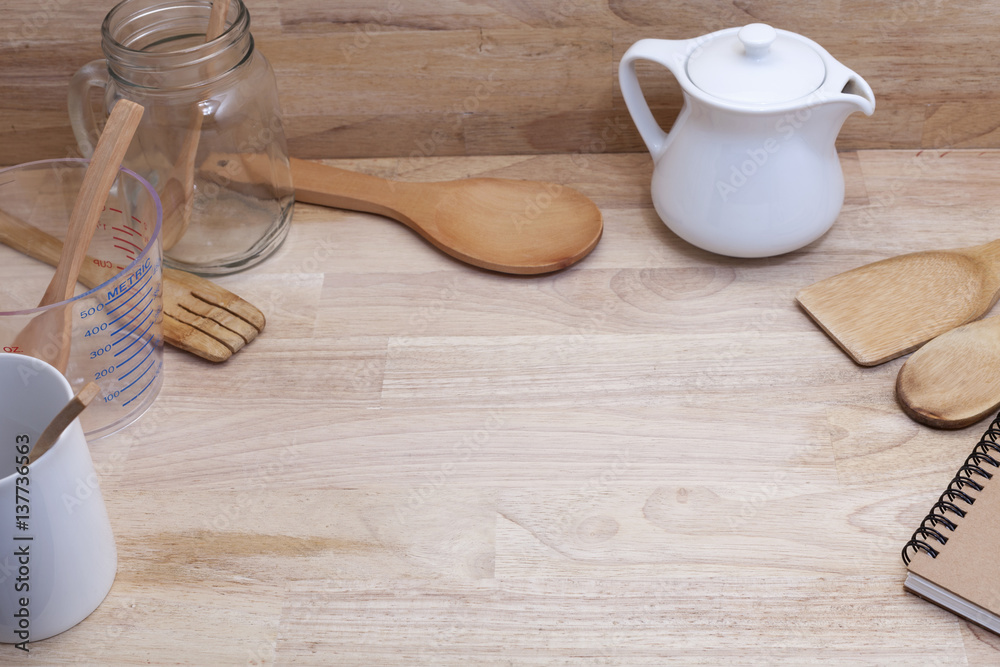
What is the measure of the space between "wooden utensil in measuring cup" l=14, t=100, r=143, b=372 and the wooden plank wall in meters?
0.25

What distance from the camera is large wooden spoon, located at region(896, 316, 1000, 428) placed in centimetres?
65

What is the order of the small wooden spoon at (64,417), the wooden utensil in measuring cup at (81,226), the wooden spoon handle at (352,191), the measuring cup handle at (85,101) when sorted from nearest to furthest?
the small wooden spoon at (64,417)
the wooden utensil in measuring cup at (81,226)
the measuring cup handle at (85,101)
the wooden spoon handle at (352,191)

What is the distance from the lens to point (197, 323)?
0.75 metres

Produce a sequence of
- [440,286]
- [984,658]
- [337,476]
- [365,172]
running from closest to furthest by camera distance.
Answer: [984,658]
[337,476]
[440,286]
[365,172]

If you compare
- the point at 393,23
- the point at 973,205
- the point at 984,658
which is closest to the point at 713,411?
the point at 984,658

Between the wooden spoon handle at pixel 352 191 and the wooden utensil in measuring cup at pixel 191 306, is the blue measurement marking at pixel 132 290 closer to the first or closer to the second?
Result: the wooden utensil in measuring cup at pixel 191 306

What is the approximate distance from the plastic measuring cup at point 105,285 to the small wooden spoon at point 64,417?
13 cm

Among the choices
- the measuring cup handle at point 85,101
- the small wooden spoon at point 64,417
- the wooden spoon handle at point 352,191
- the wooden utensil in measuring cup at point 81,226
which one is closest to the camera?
the small wooden spoon at point 64,417

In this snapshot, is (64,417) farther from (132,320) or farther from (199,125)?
(199,125)

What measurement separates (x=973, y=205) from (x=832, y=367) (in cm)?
26

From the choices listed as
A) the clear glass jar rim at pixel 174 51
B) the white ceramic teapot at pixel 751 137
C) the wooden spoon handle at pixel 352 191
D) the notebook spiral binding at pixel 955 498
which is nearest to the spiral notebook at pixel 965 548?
the notebook spiral binding at pixel 955 498

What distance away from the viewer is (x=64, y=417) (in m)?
0.49

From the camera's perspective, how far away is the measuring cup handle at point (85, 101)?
73 cm

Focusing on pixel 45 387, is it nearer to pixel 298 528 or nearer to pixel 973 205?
pixel 298 528
